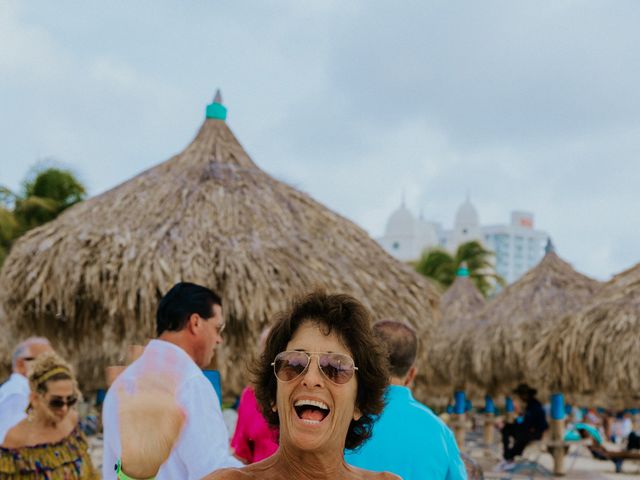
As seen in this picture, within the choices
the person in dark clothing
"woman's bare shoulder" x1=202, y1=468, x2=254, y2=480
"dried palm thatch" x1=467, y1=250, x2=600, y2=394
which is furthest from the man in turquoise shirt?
"dried palm thatch" x1=467, y1=250, x2=600, y2=394

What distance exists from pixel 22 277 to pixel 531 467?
8777 millimetres

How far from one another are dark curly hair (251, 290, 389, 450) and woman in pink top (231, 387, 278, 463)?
1.46 meters

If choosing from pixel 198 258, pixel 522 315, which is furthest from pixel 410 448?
pixel 522 315

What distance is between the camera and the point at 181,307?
2939 mm

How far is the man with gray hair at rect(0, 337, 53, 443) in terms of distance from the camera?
464cm

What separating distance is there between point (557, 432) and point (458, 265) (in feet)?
80.9

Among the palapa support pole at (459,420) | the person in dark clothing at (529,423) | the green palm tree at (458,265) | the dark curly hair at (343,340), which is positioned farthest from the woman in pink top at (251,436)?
the green palm tree at (458,265)

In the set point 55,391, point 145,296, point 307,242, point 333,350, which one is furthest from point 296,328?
point 307,242

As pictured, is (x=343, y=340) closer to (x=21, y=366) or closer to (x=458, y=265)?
(x=21, y=366)

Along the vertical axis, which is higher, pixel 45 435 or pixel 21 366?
pixel 21 366

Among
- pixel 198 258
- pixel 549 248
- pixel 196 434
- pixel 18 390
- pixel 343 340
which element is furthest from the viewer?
pixel 549 248

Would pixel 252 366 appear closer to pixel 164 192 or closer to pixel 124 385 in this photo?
pixel 124 385

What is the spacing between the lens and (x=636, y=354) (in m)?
10.6

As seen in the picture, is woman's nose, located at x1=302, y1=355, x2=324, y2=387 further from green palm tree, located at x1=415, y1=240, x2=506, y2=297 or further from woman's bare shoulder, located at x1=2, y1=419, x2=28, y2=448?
green palm tree, located at x1=415, y1=240, x2=506, y2=297
